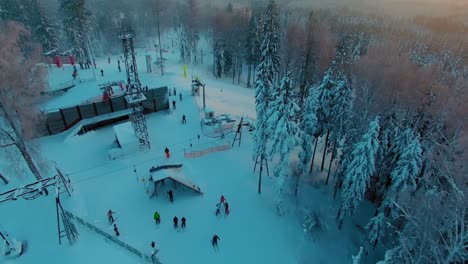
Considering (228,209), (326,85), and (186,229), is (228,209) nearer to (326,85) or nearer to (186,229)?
(186,229)

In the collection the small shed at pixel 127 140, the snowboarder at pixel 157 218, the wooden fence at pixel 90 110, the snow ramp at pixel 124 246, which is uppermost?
the wooden fence at pixel 90 110

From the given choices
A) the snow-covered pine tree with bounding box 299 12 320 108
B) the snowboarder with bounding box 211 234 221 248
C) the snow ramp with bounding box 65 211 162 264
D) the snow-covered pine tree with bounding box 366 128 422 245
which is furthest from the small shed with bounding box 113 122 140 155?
the snow-covered pine tree with bounding box 366 128 422 245

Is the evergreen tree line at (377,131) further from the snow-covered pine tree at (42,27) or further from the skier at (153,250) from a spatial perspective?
the snow-covered pine tree at (42,27)

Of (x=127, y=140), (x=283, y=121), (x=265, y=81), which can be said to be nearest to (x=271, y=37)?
(x=265, y=81)

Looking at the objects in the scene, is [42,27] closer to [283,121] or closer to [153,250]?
[153,250]

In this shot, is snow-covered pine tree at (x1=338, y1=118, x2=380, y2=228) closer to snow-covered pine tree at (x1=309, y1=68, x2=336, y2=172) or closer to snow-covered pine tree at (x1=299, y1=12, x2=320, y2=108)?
snow-covered pine tree at (x1=309, y1=68, x2=336, y2=172)

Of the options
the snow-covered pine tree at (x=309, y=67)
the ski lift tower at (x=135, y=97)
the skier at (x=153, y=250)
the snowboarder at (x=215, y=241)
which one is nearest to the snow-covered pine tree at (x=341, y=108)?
the snow-covered pine tree at (x=309, y=67)
